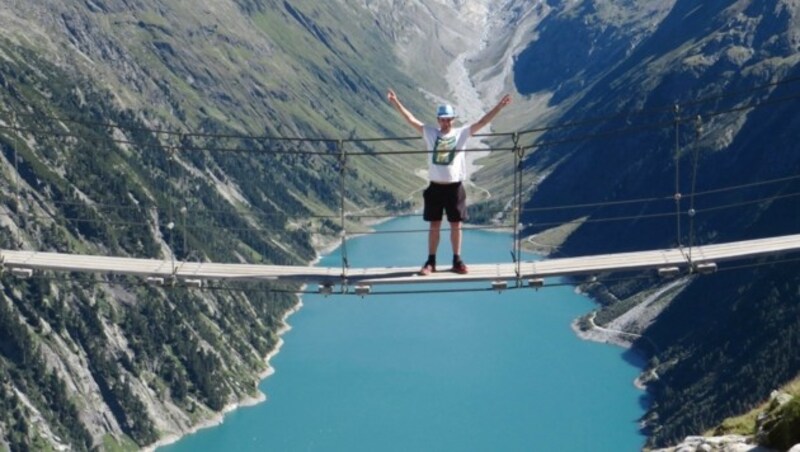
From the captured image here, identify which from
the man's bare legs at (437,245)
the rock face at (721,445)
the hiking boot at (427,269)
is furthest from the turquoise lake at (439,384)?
the rock face at (721,445)

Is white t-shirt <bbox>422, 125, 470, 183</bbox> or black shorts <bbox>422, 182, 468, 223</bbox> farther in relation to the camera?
black shorts <bbox>422, 182, 468, 223</bbox>

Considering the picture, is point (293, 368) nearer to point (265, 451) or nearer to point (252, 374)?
point (252, 374)

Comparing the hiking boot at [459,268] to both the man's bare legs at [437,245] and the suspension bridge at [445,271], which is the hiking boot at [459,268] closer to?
the man's bare legs at [437,245]

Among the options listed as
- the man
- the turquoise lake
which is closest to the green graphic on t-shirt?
the man

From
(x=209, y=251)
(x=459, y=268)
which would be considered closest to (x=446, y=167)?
(x=459, y=268)

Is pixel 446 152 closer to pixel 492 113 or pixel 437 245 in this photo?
pixel 492 113

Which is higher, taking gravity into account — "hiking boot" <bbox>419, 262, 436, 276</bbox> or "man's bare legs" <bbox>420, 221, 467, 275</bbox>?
"man's bare legs" <bbox>420, 221, 467, 275</bbox>

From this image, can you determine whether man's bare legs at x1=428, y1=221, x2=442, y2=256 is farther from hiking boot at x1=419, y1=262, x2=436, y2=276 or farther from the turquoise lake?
the turquoise lake
